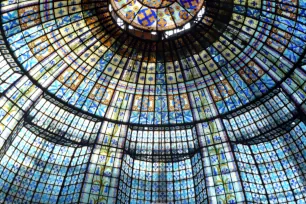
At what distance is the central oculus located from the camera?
3341 cm

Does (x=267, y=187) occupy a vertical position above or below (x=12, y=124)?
below

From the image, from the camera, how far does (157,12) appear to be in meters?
34.0

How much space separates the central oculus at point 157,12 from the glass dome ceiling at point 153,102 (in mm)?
101

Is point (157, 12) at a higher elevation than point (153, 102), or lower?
higher

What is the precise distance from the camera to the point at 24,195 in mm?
33938

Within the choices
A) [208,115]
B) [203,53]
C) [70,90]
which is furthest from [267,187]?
[70,90]

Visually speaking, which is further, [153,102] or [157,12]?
[153,102]

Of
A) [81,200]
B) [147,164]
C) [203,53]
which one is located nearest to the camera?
[81,200]

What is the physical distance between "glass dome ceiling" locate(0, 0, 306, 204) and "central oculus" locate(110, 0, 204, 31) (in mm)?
101

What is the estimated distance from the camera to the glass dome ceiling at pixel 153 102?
3256 cm

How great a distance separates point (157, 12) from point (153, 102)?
9.68 meters

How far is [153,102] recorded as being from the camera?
37719 mm

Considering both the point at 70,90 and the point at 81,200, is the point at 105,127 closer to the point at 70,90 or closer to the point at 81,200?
the point at 70,90

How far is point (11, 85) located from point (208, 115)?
2031 cm
